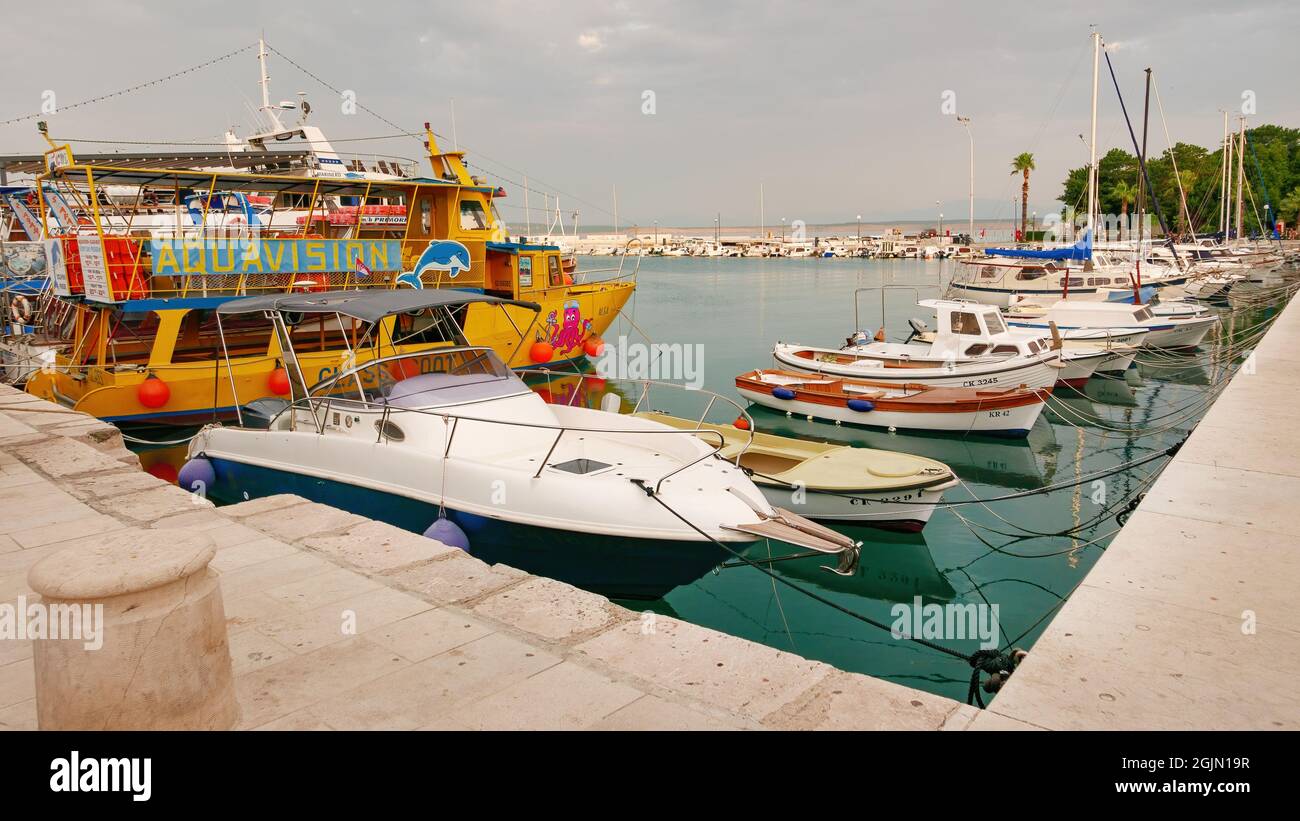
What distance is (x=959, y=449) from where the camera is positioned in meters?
17.1

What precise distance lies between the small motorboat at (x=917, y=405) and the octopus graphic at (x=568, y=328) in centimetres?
768

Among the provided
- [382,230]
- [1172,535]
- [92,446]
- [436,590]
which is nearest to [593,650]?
[436,590]

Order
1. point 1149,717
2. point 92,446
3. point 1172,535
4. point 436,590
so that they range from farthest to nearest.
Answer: point 92,446
point 1172,535
point 436,590
point 1149,717

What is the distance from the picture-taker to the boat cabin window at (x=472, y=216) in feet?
74.7

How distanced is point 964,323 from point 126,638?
1894cm

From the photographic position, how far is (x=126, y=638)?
128 inches

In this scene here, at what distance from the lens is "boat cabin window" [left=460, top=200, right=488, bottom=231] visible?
22766mm

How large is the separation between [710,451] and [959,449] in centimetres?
1004

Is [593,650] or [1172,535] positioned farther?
[1172,535]

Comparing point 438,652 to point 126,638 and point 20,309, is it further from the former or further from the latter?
point 20,309

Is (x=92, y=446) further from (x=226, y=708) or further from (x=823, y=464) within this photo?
(x=823, y=464)

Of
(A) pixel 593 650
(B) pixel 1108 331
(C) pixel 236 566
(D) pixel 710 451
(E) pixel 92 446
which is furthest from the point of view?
(B) pixel 1108 331
